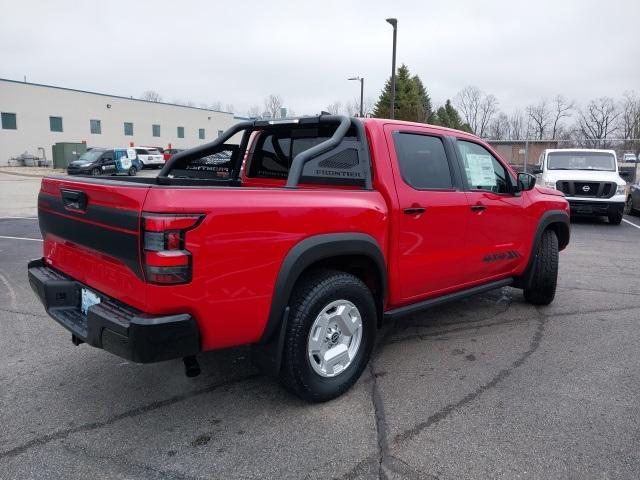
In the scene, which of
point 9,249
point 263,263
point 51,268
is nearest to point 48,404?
point 51,268

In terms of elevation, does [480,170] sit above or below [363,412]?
above

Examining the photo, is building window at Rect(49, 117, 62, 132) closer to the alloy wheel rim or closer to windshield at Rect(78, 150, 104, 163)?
windshield at Rect(78, 150, 104, 163)

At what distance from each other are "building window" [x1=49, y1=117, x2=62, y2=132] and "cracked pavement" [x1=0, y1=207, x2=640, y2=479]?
156ft

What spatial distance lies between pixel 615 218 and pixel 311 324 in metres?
12.3

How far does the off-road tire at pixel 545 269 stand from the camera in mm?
5172

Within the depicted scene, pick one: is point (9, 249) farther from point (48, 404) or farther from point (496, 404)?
point (496, 404)

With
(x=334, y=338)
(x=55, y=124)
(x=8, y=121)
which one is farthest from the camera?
(x=55, y=124)

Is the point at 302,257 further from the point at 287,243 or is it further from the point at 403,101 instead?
the point at 403,101

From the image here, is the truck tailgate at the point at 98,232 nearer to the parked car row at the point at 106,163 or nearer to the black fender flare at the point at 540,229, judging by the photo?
the black fender flare at the point at 540,229

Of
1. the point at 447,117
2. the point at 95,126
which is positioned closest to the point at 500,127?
the point at 447,117

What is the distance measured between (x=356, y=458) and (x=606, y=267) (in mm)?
6372

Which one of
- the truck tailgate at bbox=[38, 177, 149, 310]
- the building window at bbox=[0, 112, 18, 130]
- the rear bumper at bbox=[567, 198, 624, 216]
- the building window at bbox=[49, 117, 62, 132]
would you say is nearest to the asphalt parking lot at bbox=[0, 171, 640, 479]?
the truck tailgate at bbox=[38, 177, 149, 310]

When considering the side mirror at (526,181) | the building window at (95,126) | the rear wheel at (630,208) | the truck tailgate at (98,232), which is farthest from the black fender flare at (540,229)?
the building window at (95,126)

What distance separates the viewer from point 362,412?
3.15 meters
